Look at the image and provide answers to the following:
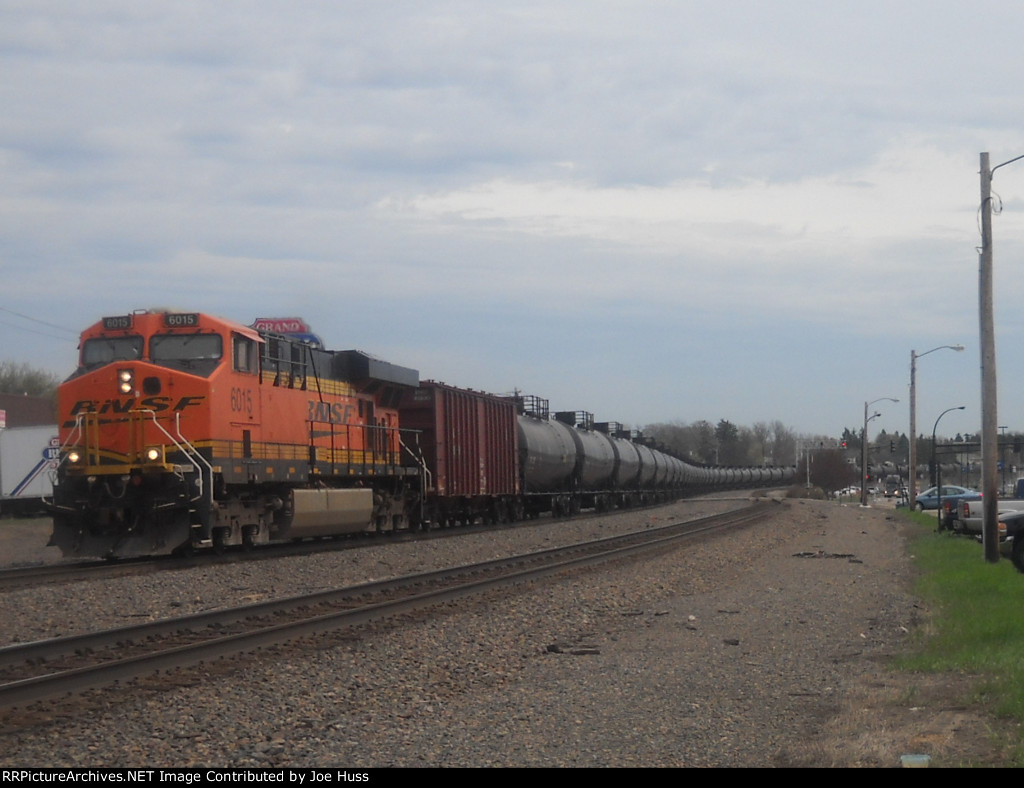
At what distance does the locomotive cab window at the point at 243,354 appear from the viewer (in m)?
17.9

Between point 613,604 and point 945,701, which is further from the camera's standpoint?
point 613,604

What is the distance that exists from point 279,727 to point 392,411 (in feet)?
63.7

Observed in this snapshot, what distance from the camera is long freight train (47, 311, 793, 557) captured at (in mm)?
16938

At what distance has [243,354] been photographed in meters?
18.2

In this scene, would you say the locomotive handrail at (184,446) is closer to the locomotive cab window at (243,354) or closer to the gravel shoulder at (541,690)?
the locomotive cab window at (243,354)

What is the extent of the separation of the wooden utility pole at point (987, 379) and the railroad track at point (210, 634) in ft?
26.3

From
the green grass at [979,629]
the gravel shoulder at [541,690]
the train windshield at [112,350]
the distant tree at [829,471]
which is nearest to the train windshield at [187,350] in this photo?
the train windshield at [112,350]

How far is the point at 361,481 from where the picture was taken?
78.1ft

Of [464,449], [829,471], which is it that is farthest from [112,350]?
[829,471]

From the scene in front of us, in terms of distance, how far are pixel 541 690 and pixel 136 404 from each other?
10.9 m

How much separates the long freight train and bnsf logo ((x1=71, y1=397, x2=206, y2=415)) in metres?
0.02

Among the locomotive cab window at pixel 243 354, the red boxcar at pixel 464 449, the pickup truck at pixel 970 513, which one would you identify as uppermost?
the locomotive cab window at pixel 243 354
